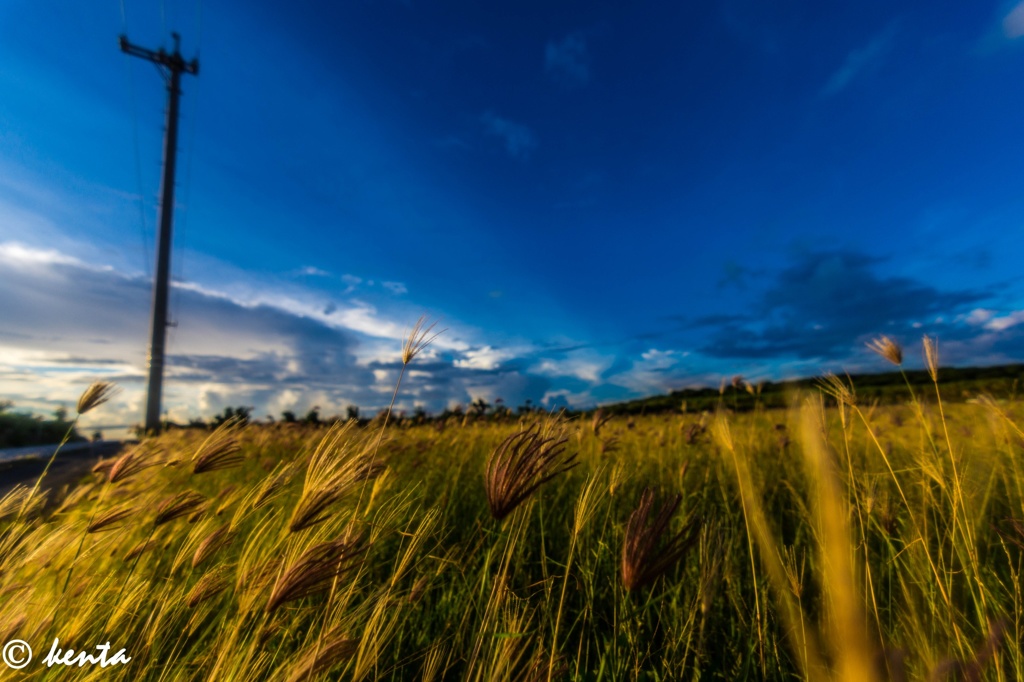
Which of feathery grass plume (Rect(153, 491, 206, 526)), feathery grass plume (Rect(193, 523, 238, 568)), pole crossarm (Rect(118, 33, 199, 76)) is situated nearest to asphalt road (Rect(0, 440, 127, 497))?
feathery grass plume (Rect(153, 491, 206, 526))

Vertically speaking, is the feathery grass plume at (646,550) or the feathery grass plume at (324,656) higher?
the feathery grass plume at (646,550)

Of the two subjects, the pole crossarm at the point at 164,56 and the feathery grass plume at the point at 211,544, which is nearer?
the feathery grass plume at the point at 211,544

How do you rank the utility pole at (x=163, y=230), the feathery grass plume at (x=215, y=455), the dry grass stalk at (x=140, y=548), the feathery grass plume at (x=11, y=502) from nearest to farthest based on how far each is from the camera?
the dry grass stalk at (x=140, y=548) < the feathery grass plume at (x=11, y=502) < the feathery grass plume at (x=215, y=455) < the utility pole at (x=163, y=230)

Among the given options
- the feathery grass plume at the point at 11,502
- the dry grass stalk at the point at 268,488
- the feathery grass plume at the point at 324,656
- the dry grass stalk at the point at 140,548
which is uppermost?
the dry grass stalk at the point at 268,488

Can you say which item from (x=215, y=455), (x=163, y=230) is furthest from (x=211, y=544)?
(x=163, y=230)

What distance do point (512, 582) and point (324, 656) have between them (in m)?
1.10

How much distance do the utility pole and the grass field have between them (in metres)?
10.1

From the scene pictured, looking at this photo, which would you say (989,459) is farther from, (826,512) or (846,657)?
(846,657)

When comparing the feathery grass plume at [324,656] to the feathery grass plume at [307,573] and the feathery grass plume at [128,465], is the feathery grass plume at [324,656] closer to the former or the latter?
the feathery grass plume at [307,573]

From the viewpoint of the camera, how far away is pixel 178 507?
1423 millimetres

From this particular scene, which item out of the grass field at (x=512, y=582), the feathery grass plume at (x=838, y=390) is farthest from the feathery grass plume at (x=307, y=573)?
the feathery grass plume at (x=838, y=390)

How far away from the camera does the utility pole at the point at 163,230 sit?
1108 centimetres

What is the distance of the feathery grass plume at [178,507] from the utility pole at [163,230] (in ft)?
37.9

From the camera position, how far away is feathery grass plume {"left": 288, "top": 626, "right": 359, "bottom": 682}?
864 millimetres
